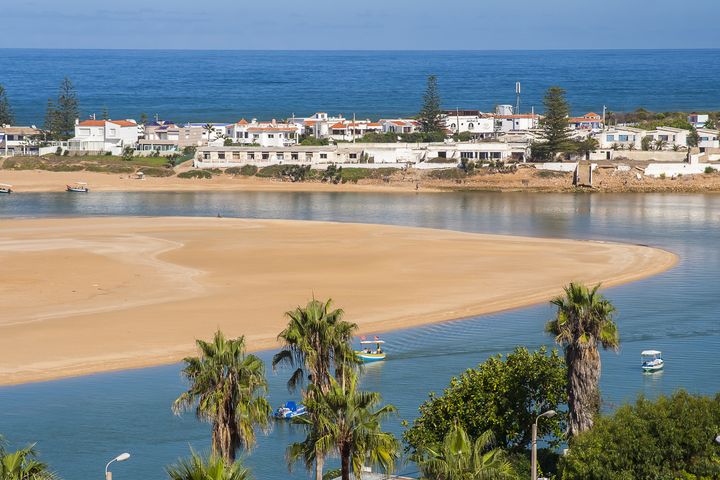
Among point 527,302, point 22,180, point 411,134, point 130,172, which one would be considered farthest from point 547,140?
point 527,302

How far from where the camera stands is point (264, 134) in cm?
10069

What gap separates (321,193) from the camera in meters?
86.1

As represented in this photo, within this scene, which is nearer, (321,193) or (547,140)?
(321,193)

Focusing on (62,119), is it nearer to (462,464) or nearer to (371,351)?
(371,351)

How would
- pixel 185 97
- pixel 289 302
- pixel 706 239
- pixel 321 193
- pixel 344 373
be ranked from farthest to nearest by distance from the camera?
pixel 185 97, pixel 321 193, pixel 706 239, pixel 289 302, pixel 344 373

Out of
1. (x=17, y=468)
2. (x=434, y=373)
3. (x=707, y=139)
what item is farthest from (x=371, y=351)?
(x=707, y=139)

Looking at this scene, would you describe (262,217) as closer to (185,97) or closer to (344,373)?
(344,373)

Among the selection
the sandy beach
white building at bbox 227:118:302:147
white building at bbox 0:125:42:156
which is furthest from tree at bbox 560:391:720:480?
white building at bbox 0:125:42:156

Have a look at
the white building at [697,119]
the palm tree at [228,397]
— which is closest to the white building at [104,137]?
the white building at [697,119]

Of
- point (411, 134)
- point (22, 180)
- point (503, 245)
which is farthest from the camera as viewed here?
point (411, 134)

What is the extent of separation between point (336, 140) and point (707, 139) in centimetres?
2784

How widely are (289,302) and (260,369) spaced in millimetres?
20620

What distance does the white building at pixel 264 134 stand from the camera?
327ft

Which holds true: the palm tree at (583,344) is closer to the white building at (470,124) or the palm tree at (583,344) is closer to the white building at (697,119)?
the white building at (470,124)
